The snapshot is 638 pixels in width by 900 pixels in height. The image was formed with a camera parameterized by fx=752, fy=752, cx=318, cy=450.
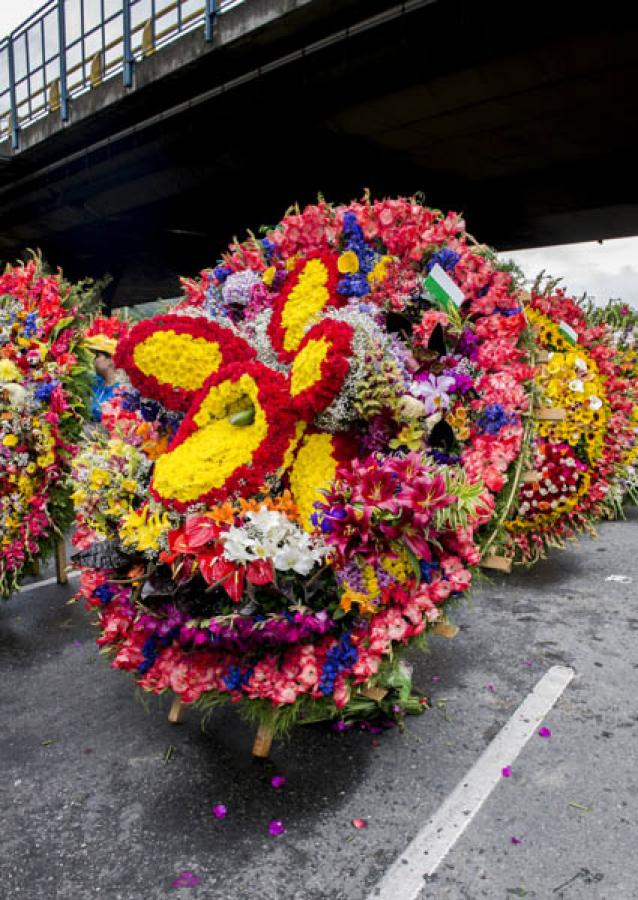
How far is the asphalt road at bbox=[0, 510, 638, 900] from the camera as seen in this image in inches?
97.4

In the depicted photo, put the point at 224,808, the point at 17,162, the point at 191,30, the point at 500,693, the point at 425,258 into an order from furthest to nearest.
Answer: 1. the point at 17,162
2. the point at 191,30
3. the point at 500,693
4. the point at 425,258
5. the point at 224,808

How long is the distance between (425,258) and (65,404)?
2.25m

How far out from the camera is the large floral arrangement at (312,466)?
2.60m

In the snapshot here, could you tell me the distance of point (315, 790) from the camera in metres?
2.94

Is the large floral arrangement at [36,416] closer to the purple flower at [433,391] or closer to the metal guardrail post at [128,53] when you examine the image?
the purple flower at [433,391]

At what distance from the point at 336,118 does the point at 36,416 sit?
760 cm

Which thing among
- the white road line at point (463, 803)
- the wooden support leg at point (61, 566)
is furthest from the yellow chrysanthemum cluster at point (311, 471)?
the wooden support leg at point (61, 566)

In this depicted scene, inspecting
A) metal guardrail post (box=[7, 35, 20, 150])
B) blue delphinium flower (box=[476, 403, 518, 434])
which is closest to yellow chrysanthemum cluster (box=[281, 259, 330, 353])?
blue delphinium flower (box=[476, 403, 518, 434])

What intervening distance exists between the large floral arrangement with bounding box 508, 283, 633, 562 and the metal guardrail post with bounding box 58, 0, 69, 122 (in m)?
10.6

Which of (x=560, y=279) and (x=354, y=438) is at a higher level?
(x=560, y=279)

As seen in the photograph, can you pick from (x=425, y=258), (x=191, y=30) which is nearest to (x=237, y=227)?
(x=191, y=30)

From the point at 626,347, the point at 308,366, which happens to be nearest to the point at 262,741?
the point at 308,366

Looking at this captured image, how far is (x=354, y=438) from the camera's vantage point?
117 inches

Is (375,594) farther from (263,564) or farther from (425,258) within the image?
(425,258)
